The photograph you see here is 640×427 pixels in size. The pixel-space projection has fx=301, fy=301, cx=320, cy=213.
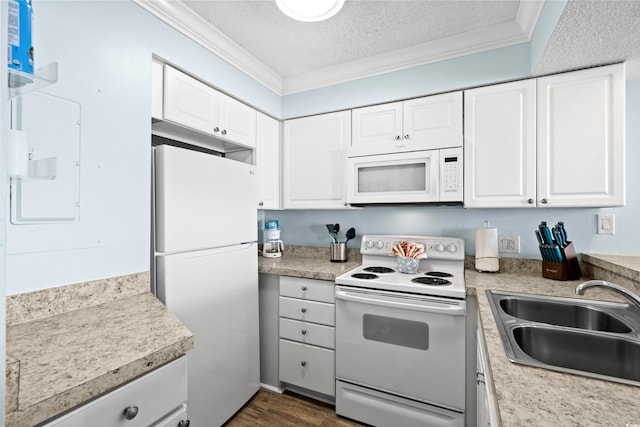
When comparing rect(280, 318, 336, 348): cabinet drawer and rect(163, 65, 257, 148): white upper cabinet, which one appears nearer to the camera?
rect(163, 65, 257, 148): white upper cabinet

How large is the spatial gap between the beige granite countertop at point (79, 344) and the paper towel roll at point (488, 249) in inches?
73.7

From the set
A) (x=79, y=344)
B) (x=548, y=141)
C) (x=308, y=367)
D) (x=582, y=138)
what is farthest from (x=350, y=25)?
(x=308, y=367)

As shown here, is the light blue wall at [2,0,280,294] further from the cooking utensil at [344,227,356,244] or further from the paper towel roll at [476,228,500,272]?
the paper towel roll at [476,228,500,272]

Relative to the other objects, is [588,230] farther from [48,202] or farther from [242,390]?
[48,202]

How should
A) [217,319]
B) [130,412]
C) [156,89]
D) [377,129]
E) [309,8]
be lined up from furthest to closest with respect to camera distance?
[377,129] < [217,319] < [156,89] < [309,8] < [130,412]

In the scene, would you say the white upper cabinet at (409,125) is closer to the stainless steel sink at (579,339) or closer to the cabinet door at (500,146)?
the cabinet door at (500,146)

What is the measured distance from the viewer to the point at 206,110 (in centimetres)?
195

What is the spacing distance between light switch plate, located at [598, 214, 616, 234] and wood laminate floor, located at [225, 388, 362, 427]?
6.58 ft

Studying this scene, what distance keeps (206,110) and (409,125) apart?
1.41 meters

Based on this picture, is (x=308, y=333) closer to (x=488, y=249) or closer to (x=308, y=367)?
(x=308, y=367)

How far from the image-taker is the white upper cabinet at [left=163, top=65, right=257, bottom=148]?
1.73m

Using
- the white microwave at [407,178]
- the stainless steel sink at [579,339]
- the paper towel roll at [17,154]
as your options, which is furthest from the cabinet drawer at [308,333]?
the paper towel roll at [17,154]

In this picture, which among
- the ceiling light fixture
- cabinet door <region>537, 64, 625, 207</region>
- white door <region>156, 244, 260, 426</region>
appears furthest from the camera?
cabinet door <region>537, 64, 625, 207</region>

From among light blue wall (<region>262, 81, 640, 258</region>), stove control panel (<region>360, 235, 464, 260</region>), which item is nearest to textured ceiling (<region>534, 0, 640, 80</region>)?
light blue wall (<region>262, 81, 640, 258</region>)
